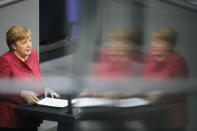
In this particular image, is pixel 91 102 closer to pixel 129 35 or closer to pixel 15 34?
pixel 129 35

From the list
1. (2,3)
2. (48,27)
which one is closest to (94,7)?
(2,3)

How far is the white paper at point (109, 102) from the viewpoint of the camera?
8.3 inches

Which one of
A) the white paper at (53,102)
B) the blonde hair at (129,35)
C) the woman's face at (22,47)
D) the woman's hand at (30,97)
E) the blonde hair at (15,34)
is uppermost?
the blonde hair at (15,34)

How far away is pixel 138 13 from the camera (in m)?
0.21

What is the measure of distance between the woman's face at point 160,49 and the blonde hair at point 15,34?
102 cm

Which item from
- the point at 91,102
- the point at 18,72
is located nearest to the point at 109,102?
the point at 91,102

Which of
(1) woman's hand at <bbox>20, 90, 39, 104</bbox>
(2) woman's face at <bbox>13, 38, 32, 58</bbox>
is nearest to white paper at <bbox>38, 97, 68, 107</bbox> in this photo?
(1) woman's hand at <bbox>20, 90, 39, 104</bbox>

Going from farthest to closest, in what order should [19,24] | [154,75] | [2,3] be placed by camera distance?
1. [19,24]
2. [2,3]
3. [154,75]

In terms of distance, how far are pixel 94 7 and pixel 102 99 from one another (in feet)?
0.30

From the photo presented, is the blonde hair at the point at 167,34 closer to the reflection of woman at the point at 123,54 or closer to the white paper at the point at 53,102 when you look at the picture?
the reflection of woman at the point at 123,54

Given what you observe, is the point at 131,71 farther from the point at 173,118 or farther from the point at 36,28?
the point at 36,28

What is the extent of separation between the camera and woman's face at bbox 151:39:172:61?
197mm

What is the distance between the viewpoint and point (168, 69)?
0.63 feet

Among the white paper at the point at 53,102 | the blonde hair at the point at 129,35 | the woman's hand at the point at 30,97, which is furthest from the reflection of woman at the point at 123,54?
the woman's hand at the point at 30,97
